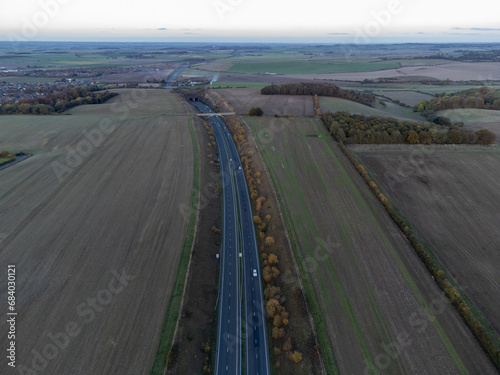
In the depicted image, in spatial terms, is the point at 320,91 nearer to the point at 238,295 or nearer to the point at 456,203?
the point at 456,203

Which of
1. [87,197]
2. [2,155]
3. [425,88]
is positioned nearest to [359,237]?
[87,197]

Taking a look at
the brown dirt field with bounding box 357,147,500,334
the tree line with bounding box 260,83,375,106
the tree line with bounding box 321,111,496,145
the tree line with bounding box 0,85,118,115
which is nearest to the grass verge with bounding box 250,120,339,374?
the brown dirt field with bounding box 357,147,500,334

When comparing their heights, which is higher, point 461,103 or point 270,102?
point 461,103

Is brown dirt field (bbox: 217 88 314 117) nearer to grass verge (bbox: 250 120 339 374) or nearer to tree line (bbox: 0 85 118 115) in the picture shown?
tree line (bbox: 0 85 118 115)

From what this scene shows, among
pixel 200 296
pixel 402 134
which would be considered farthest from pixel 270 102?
pixel 200 296

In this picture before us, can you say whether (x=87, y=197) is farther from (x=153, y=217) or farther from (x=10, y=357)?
(x=10, y=357)

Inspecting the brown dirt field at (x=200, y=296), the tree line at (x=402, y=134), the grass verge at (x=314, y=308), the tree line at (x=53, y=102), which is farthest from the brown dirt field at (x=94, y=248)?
the tree line at (x=402, y=134)

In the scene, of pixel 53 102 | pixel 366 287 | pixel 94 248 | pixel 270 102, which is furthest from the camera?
pixel 270 102
